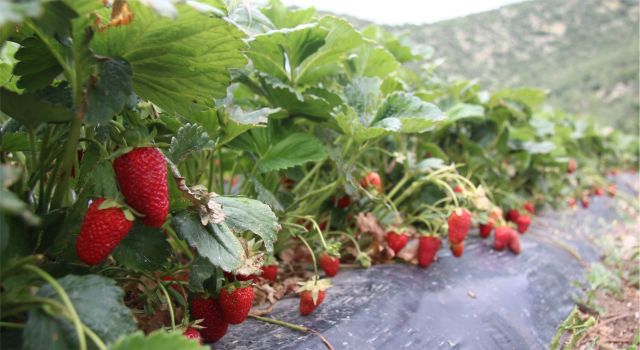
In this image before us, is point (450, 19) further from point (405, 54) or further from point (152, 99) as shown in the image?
point (152, 99)

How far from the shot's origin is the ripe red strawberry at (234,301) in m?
0.95

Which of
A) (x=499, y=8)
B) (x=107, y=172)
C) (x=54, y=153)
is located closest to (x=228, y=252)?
(x=107, y=172)

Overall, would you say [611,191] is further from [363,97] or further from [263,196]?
[263,196]

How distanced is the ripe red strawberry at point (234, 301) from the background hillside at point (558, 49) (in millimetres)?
14688

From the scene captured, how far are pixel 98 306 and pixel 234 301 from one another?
13.6 inches

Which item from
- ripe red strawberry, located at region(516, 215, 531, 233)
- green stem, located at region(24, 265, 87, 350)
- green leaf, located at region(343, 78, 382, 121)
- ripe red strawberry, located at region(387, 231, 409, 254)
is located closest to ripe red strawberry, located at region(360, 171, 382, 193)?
ripe red strawberry, located at region(387, 231, 409, 254)

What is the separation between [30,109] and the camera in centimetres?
67

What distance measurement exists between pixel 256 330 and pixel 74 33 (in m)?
0.70

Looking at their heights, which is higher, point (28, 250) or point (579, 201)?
point (28, 250)

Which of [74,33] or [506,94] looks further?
[506,94]

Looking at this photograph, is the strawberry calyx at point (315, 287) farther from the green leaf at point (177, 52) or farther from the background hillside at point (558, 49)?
the background hillside at point (558, 49)

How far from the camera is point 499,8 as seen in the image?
22156mm

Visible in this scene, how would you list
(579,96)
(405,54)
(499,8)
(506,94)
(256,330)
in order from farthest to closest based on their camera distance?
(499,8) < (579,96) < (506,94) < (405,54) < (256,330)

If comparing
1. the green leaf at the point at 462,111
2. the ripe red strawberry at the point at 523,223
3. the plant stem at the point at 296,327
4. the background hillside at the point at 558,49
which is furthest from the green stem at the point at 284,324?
the background hillside at the point at 558,49
